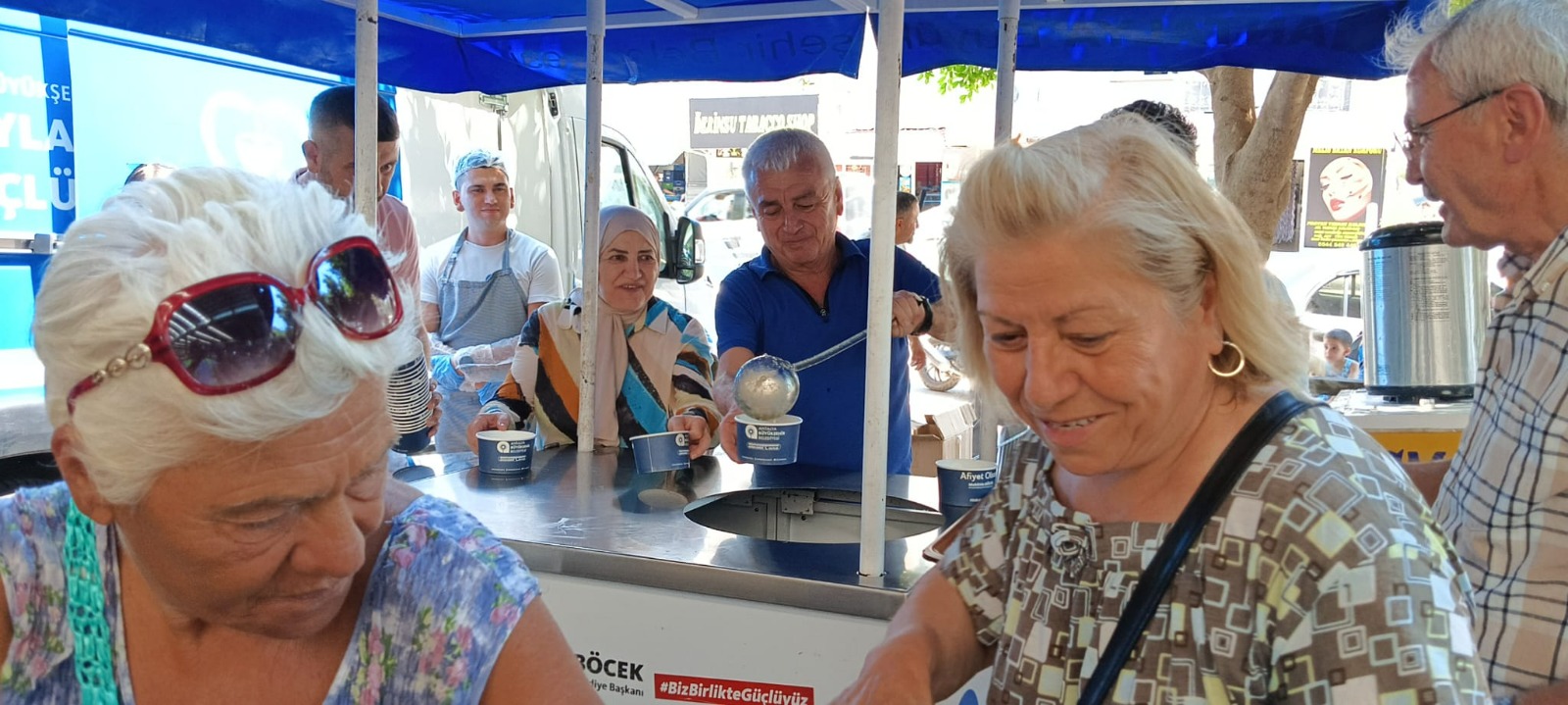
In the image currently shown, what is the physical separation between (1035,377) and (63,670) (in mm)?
1136

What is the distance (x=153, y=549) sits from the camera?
1107 millimetres

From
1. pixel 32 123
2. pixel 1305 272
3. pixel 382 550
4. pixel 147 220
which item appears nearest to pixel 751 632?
pixel 382 550

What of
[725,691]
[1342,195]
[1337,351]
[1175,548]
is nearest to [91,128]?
[725,691]

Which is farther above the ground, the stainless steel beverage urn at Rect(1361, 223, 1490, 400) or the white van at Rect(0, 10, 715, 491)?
the white van at Rect(0, 10, 715, 491)

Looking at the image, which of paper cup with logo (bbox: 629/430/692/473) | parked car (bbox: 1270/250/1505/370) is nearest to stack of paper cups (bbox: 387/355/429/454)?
paper cup with logo (bbox: 629/430/692/473)

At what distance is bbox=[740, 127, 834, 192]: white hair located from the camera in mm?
3330

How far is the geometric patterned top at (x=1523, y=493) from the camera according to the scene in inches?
57.7

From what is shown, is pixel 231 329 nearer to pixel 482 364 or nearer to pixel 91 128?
pixel 482 364

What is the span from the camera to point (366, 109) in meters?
2.46

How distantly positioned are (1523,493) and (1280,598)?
0.61 metres

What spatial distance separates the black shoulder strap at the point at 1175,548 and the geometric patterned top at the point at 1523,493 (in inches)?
19.6

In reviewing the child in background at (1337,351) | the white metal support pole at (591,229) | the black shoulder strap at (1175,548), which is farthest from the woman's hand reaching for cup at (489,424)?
the child in background at (1337,351)

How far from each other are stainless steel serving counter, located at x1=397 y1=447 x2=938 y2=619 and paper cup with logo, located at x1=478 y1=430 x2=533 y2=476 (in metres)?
0.04

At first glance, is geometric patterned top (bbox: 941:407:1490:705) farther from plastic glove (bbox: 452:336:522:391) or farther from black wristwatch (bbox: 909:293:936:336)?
plastic glove (bbox: 452:336:522:391)
